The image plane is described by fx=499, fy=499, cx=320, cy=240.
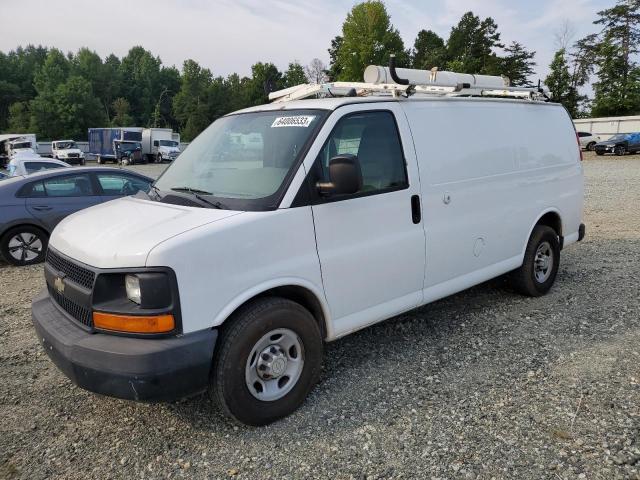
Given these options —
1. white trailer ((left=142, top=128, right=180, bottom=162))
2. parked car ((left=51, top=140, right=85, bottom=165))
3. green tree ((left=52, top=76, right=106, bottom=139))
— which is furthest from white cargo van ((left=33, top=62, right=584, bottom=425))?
green tree ((left=52, top=76, right=106, bottom=139))

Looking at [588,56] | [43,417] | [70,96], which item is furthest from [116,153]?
[588,56]

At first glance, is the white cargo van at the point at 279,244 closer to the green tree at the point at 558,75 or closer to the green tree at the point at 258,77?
the green tree at the point at 558,75

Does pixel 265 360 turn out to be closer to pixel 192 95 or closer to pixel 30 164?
pixel 30 164

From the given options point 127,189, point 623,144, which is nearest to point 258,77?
point 623,144

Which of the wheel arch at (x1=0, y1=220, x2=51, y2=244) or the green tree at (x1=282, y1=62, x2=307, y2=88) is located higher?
the green tree at (x1=282, y1=62, x2=307, y2=88)

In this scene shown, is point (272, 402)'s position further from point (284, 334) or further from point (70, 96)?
point (70, 96)

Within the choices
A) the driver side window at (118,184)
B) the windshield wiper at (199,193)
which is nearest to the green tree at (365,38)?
the driver side window at (118,184)

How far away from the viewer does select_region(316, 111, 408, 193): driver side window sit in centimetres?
358

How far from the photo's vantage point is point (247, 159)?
3.63 meters

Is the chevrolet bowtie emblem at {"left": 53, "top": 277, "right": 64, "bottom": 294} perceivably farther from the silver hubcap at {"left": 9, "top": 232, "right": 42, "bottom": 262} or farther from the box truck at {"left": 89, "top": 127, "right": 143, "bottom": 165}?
the box truck at {"left": 89, "top": 127, "right": 143, "bottom": 165}

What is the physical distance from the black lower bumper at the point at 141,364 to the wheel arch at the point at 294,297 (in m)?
0.18

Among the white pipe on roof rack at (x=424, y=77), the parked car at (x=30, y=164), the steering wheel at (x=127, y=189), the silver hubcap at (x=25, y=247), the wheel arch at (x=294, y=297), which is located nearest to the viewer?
the wheel arch at (x=294, y=297)

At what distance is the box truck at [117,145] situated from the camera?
44125 millimetres

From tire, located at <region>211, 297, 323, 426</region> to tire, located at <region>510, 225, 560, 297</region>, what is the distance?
2.94 metres
